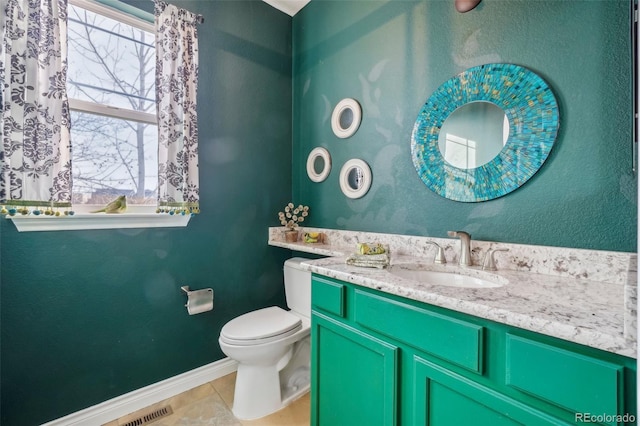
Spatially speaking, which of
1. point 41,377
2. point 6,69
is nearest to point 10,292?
point 41,377

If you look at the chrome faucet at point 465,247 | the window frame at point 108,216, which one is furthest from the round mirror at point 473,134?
the window frame at point 108,216

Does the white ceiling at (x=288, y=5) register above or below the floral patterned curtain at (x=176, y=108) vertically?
above

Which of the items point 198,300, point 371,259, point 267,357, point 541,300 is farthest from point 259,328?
point 541,300

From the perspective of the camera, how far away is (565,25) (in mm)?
1135

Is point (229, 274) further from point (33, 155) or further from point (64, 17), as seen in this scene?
point (64, 17)

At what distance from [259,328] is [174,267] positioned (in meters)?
0.69

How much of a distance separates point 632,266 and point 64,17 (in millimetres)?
2643

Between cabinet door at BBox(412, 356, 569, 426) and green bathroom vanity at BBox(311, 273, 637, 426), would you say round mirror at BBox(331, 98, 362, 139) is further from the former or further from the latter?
cabinet door at BBox(412, 356, 569, 426)

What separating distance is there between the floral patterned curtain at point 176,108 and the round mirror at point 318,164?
83 cm

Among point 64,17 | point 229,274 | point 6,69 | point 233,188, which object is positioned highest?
point 64,17

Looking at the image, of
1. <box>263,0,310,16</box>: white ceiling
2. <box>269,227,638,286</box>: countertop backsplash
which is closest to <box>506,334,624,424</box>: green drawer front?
<box>269,227,638,286</box>: countertop backsplash

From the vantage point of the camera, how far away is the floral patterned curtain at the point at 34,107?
131 cm

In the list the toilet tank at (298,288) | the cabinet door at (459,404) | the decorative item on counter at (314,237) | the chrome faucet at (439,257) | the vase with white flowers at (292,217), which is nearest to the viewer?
the cabinet door at (459,404)

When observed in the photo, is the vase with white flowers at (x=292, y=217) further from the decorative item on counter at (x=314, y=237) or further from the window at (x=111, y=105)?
the window at (x=111, y=105)
